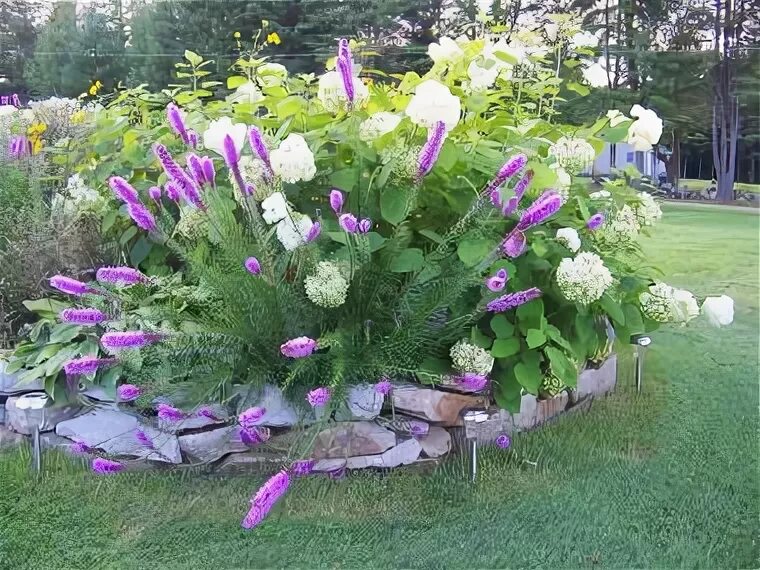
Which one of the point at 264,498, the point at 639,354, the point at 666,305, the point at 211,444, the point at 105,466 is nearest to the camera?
the point at 264,498

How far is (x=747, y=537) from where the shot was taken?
1376mm

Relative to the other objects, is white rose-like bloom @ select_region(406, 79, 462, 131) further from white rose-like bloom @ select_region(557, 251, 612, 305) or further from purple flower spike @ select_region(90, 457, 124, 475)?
purple flower spike @ select_region(90, 457, 124, 475)

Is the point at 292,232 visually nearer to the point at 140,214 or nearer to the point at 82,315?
the point at 140,214

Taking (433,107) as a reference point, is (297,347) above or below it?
below

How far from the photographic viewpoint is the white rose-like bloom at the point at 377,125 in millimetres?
1415

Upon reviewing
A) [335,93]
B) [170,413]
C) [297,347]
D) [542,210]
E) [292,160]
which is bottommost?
[170,413]

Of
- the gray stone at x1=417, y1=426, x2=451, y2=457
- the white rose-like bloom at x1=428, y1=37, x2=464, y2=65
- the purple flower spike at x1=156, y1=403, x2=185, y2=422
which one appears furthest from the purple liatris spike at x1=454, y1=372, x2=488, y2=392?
the white rose-like bloom at x1=428, y1=37, x2=464, y2=65

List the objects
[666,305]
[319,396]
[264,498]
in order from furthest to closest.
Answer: [666,305] < [319,396] < [264,498]

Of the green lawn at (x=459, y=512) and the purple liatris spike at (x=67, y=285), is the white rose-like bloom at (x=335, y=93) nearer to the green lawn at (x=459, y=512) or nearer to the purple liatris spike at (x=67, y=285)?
the purple liatris spike at (x=67, y=285)

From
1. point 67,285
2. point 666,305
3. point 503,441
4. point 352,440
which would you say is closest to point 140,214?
point 67,285

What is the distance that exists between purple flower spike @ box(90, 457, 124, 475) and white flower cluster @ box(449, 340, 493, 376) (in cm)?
74

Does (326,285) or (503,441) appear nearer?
(326,285)

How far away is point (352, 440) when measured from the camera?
4.76 feet

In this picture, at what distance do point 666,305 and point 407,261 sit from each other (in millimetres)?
643
